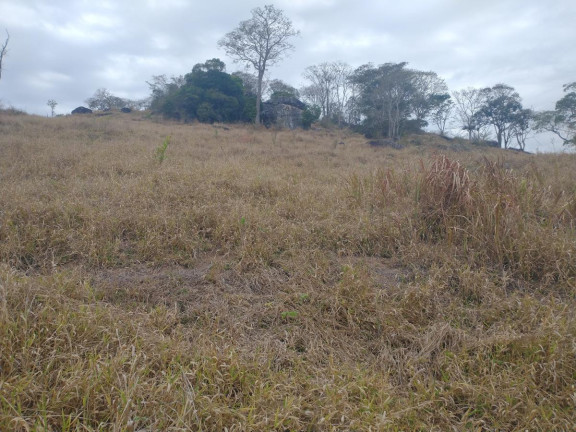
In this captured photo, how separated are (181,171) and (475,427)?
16.5 feet

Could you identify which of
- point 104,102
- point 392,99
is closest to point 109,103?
point 104,102

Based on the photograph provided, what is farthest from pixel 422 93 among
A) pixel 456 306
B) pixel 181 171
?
pixel 456 306

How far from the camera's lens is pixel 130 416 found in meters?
1.44

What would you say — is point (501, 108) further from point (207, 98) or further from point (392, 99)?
point (207, 98)

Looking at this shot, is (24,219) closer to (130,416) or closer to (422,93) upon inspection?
(130,416)

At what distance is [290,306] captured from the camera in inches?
96.3

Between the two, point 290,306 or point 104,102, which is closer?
point 290,306

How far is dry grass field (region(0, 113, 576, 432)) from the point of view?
1.56 meters

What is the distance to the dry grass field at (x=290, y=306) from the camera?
1.56 metres

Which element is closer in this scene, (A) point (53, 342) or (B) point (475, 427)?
(B) point (475, 427)

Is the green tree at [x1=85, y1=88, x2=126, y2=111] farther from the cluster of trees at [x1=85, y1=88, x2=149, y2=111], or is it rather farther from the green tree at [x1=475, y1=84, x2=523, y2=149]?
the green tree at [x1=475, y1=84, x2=523, y2=149]

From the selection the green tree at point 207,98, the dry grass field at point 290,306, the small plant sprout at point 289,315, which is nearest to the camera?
the dry grass field at point 290,306

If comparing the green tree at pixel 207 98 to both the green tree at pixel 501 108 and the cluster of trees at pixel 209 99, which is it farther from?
the green tree at pixel 501 108

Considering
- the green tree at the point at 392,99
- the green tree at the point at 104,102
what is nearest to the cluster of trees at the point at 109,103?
the green tree at the point at 104,102
